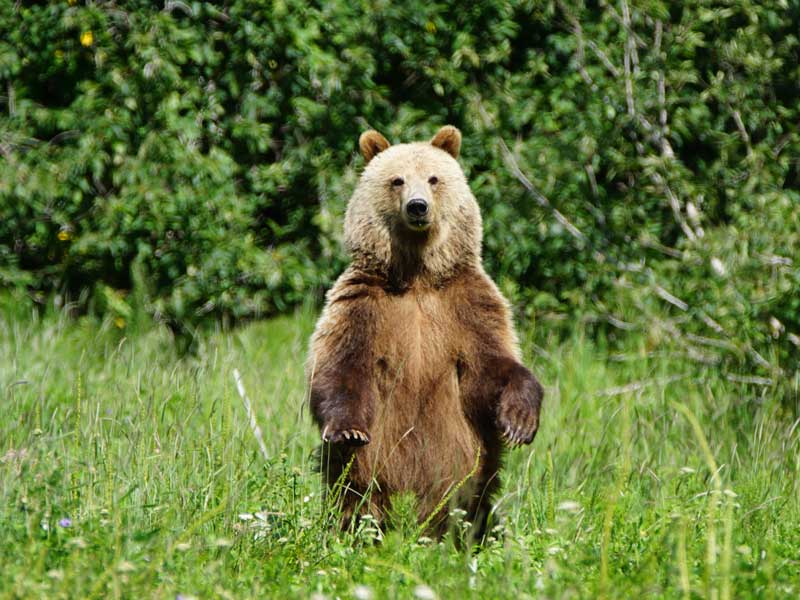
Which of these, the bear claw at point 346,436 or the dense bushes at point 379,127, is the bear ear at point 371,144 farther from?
the dense bushes at point 379,127

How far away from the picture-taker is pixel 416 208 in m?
4.70

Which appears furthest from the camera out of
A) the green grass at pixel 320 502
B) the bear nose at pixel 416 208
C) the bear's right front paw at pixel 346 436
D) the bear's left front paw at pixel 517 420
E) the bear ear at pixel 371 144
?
the bear ear at pixel 371 144

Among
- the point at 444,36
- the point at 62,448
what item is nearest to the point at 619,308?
the point at 444,36

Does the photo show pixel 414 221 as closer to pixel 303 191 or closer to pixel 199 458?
pixel 199 458

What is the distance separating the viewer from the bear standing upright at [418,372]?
14.4 feet

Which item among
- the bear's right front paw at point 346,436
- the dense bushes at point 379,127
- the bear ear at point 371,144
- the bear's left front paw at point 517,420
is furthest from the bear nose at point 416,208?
the dense bushes at point 379,127

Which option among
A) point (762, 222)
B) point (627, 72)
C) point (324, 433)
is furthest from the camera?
point (627, 72)

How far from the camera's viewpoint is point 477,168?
8.46 m

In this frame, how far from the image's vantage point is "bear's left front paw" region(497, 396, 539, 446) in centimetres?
436

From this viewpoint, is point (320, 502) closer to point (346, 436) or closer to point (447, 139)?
point (346, 436)

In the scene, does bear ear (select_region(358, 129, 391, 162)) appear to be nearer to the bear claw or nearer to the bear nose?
the bear nose

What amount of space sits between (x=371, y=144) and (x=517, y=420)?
1.53m

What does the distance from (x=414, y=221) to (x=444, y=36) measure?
3794mm

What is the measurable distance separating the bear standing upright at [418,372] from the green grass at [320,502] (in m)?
0.21
